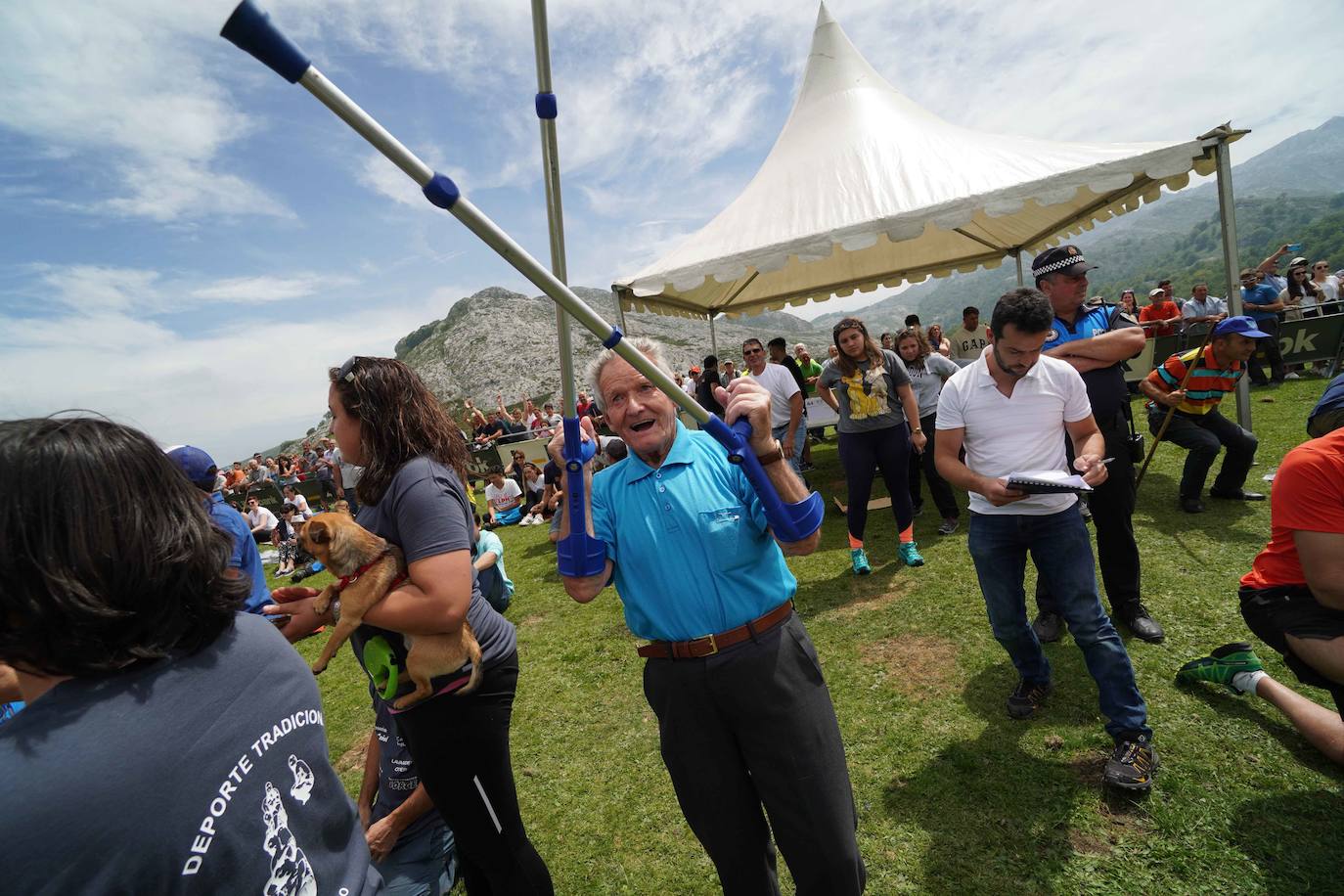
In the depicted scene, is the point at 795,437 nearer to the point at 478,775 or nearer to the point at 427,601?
the point at 478,775

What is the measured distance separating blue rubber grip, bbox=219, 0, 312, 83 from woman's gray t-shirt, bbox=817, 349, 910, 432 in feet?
15.9

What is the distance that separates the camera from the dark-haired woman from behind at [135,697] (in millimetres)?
815

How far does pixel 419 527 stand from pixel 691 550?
0.85m

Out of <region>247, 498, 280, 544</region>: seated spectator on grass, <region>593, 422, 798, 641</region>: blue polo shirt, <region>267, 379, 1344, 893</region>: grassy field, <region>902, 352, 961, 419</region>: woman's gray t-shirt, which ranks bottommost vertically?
<region>267, 379, 1344, 893</region>: grassy field

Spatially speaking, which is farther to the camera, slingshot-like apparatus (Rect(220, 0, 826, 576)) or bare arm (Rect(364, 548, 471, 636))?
bare arm (Rect(364, 548, 471, 636))

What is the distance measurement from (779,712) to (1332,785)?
8.83 ft

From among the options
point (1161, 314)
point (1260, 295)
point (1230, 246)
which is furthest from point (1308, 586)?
point (1161, 314)

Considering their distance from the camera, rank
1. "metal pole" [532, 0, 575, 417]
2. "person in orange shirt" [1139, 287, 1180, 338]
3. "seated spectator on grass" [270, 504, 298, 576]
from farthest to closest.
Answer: "seated spectator on grass" [270, 504, 298, 576] < "person in orange shirt" [1139, 287, 1180, 338] < "metal pole" [532, 0, 575, 417]

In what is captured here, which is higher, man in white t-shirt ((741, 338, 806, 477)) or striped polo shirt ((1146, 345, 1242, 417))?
man in white t-shirt ((741, 338, 806, 477))

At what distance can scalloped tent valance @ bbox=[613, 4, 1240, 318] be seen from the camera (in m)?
6.31

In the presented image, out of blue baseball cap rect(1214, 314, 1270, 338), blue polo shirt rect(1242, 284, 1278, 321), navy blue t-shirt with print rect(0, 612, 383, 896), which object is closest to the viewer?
navy blue t-shirt with print rect(0, 612, 383, 896)

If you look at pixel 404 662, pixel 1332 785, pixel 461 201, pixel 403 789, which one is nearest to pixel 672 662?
pixel 404 662

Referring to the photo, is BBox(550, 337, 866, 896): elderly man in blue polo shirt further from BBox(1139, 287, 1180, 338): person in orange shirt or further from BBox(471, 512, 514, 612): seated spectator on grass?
BBox(1139, 287, 1180, 338): person in orange shirt

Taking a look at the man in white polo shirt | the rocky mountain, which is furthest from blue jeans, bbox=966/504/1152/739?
the rocky mountain
